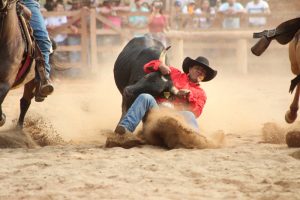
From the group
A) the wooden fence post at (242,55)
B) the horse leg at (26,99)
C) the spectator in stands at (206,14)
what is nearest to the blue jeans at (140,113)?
the horse leg at (26,99)

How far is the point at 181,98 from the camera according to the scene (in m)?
6.48

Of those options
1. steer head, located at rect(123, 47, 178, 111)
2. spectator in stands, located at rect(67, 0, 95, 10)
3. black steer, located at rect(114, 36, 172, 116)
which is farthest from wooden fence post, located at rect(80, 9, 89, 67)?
steer head, located at rect(123, 47, 178, 111)

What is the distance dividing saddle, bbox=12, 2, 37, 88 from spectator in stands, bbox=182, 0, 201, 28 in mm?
10973

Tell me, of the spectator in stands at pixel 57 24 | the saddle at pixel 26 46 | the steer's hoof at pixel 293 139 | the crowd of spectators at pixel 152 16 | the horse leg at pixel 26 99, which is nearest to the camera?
the steer's hoof at pixel 293 139

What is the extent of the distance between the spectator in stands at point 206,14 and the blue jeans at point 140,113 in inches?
Answer: 435

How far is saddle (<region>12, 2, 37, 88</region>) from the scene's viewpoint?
249 inches

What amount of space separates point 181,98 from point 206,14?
1107 centimetres

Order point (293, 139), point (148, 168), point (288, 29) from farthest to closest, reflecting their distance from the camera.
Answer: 1. point (288, 29)
2. point (293, 139)
3. point (148, 168)

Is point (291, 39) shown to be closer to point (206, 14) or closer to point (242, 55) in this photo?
point (242, 55)

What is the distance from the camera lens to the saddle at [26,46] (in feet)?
20.8

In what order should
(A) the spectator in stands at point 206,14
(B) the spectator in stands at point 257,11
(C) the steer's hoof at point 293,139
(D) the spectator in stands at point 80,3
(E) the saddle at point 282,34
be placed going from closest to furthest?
1. (C) the steer's hoof at point 293,139
2. (E) the saddle at point 282,34
3. (D) the spectator in stands at point 80,3
4. (B) the spectator in stands at point 257,11
5. (A) the spectator in stands at point 206,14

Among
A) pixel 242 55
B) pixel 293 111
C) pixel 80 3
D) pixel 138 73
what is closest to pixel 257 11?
pixel 242 55

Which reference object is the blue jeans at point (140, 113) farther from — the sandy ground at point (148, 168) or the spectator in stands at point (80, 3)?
the spectator in stands at point (80, 3)

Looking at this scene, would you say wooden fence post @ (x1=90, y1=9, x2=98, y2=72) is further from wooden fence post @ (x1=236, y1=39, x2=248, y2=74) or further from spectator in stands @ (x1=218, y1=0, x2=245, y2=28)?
wooden fence post @ (x1=236, y1=39, x2=248, y2=74)
